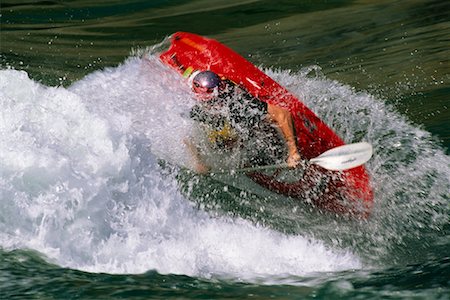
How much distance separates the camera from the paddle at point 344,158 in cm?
530

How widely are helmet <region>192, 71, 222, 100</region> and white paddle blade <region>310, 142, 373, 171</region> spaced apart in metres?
0.73

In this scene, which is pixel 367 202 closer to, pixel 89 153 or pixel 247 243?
pixel 247 243

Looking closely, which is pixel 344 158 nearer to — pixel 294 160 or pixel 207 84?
pixel 294 160

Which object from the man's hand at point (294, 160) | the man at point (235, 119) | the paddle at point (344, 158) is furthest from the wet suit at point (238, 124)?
the paddle at point (344, 158)

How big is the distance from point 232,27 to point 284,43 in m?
0.96

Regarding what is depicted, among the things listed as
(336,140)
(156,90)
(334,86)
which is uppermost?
(334,86)

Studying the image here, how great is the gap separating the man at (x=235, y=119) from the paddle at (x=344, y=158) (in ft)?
0.49

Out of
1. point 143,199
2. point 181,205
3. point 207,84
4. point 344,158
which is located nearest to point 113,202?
point 143,199

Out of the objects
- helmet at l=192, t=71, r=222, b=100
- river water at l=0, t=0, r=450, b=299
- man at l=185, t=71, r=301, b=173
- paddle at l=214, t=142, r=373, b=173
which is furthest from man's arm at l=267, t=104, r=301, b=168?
river water at l=0, t=0, r=450, b=299

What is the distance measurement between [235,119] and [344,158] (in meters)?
0.73

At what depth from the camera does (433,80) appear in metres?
8.28

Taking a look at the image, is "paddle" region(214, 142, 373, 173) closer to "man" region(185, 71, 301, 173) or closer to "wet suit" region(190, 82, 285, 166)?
"man" region(185, 71, 301, 173)

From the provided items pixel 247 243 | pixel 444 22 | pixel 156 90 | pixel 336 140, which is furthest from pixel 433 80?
pixel 247 243

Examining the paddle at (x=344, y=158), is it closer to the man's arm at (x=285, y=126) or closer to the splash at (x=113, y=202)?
the man's arm at (x=285, y=126)
